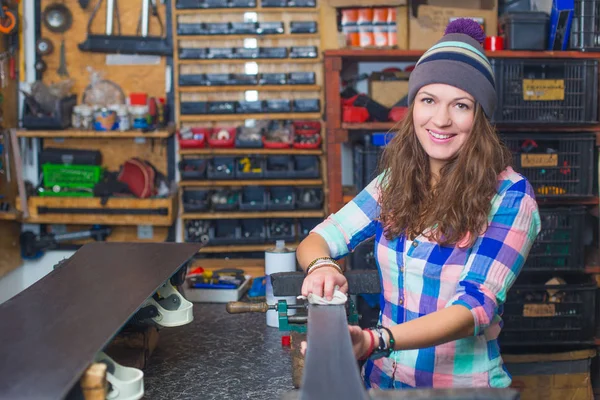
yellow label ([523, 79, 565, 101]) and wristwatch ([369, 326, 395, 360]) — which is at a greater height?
yellow label ([523, 79, 565, 101])

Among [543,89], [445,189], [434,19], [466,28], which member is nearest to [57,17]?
[434,19]

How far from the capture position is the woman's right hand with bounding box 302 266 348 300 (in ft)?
5.56

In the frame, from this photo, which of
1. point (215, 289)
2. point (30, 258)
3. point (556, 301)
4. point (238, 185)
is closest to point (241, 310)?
point (215, 289)

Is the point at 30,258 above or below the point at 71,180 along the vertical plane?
below

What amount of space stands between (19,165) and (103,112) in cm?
63

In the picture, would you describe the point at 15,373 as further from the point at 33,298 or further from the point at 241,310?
the point at 241,310

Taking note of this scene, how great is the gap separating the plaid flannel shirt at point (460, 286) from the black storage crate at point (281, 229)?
99.6 inches

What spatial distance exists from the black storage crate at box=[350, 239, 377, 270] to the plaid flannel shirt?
1.67m

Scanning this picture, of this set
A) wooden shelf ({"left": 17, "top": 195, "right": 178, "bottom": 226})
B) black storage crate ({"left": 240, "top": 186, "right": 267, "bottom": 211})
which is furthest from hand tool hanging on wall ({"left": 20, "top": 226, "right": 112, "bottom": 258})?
black storage crate ({"left": 240, "top": 186, "right": 267, "bottom": 211})

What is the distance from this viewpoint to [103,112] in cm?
442

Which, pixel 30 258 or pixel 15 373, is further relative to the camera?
pixel 30 258

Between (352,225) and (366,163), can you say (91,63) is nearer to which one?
(366,163)

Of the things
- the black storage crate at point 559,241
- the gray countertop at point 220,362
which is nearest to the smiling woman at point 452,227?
the gray countertop at point 220,362

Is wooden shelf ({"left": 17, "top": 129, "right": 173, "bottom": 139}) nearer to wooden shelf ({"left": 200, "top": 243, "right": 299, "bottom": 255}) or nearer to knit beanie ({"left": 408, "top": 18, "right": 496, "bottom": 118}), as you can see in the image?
wooden shelf ({"left": 200, "top": 243, "right": 299, "bottom": 255})
